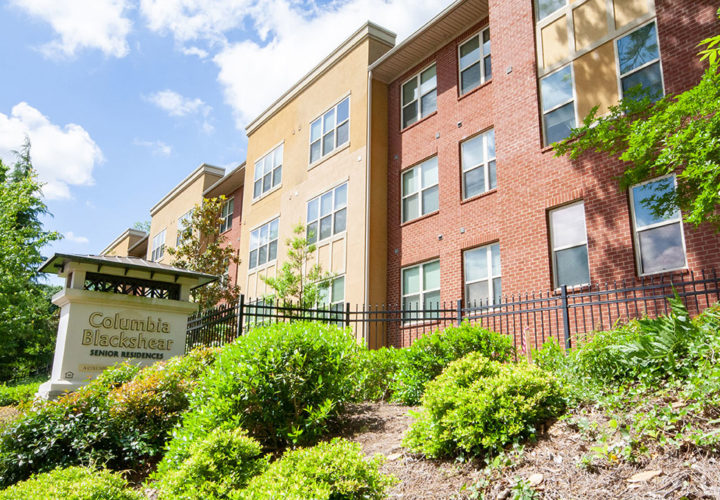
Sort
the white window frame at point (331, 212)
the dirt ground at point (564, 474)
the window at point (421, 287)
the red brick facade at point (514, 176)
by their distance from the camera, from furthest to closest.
→ the white window frame at point (331, 212)
the window at point (421, 287)
the red brick facade at point (514, 176)
the dirt ground at point (564, 474)

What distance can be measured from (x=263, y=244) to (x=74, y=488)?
Result: 62.7 feet

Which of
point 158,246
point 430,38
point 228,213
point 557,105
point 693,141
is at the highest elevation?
point 430,38

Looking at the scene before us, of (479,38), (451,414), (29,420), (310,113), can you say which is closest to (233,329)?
(29,420)

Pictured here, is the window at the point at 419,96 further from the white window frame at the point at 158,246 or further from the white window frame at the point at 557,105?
the white window frame at the point at 158,246

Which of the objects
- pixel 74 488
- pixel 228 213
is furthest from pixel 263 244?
pixel 74 488

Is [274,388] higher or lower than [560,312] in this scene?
lower

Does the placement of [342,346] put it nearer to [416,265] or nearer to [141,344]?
[141,344]

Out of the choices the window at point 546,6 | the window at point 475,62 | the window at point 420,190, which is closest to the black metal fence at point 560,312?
the window at point 420,190

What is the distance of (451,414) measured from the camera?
18.9 feet

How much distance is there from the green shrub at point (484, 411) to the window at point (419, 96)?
1303cm

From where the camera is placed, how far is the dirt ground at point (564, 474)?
407 cm

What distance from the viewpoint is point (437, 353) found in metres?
8.74

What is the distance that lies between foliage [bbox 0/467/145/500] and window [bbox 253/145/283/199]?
18757 millimetres

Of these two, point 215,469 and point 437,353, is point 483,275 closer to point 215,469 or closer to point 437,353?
point 437,353
